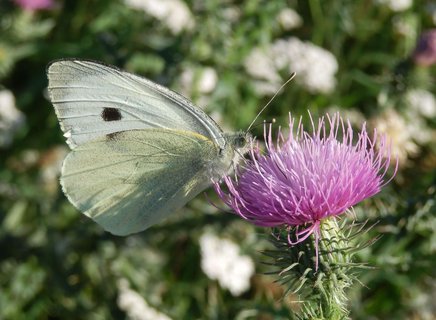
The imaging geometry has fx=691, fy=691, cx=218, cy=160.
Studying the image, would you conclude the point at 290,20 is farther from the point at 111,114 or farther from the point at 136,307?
the point at 111,114

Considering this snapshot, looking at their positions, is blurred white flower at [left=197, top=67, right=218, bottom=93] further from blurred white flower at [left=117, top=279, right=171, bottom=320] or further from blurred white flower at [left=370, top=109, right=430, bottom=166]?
blurred white flower at [left=117, top=279, right=171, bottom=320]

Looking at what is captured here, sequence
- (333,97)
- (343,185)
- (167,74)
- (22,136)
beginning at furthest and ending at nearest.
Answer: (333,97), (22,136), (167,74), (343,185)

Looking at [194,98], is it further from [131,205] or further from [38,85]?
[131,205]

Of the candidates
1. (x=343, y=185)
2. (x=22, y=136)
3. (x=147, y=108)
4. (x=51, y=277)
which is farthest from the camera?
(x=22, y=136)

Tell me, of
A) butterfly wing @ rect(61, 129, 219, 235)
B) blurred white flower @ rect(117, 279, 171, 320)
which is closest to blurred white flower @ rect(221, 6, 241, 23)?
blurred white flower @ rect(117, 279, 171, 320)

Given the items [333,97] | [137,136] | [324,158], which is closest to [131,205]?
[137,136]

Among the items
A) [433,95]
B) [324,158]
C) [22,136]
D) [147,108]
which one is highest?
[324,158]

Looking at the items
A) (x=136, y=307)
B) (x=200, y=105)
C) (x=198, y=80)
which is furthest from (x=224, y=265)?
(x=198, y=80)
